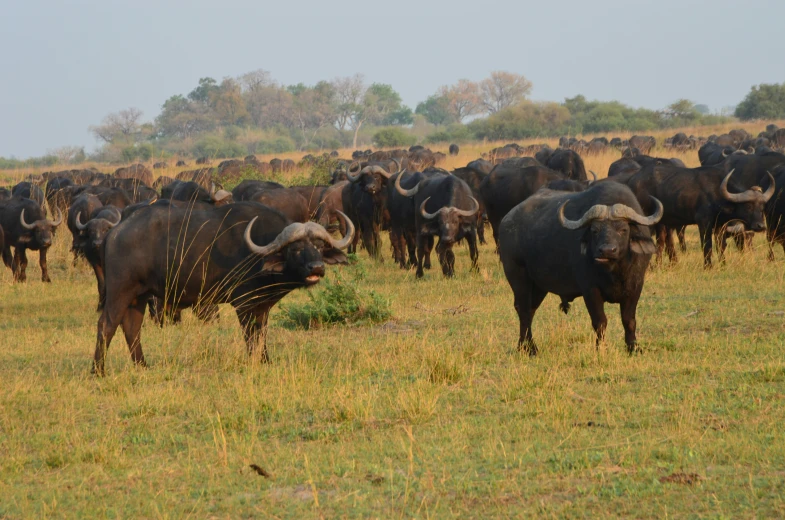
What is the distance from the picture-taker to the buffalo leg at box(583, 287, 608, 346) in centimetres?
771

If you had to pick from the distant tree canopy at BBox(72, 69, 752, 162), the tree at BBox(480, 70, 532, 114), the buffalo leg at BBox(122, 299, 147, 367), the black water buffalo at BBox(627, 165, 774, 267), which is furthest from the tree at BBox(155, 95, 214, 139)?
the buffalo leg at BBox(122, 299, 147, 367)

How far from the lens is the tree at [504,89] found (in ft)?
376

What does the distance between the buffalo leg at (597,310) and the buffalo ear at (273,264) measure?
240 cm

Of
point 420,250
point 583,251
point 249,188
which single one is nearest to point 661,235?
point 420,250

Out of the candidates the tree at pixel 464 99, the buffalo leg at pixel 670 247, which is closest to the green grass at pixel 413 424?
the buffalo leg at pixel 670 247

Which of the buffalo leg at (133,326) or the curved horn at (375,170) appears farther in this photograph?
the curved horn at (375,170)

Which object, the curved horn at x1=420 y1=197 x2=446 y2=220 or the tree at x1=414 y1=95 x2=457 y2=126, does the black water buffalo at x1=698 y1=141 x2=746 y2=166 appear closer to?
the curved horn at x1=420 y1=197 x2=446 y2=220

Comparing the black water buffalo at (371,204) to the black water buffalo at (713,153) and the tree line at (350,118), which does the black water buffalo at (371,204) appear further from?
the tree line at (350,118)

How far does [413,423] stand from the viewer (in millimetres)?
6152

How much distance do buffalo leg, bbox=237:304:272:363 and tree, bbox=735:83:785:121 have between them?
183 ft

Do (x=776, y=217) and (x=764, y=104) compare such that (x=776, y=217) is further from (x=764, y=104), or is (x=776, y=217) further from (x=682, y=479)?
(x=764, y=104)

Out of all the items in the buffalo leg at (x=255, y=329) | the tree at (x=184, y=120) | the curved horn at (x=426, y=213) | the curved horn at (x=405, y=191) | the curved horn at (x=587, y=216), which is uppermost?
the tree at (x=184, y=120)

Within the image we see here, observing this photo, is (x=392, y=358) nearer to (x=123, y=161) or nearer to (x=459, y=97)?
(x=123, y=161)

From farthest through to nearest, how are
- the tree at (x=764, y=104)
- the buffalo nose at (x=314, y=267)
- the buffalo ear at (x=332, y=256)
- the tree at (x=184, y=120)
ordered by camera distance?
1. the tree at (x=184, y=120)
2. the tree at (x=764, y=104)
3. the buffalo ear at (x=332, y=256)
4. the buffalo nose at (x=314, y=267)
